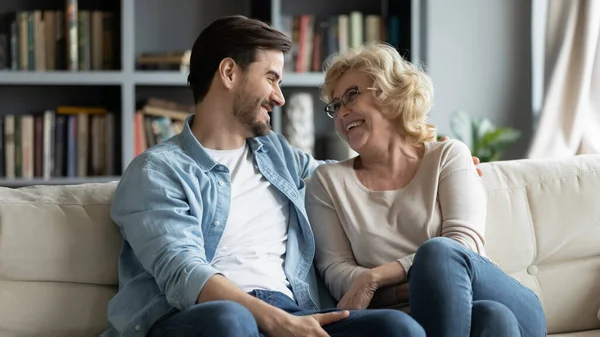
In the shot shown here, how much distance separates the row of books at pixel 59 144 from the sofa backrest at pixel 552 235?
85.8 inches

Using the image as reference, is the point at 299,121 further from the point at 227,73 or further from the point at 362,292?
the point at 362,292

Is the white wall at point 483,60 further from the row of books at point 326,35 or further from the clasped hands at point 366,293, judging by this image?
the clasped hands at point 366,293

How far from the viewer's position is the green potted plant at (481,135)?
13.1 ft

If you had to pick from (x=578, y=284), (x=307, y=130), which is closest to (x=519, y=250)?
(x=578, y=284)

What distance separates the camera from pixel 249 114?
2246mm

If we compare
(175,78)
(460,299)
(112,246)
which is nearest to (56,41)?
(175,78)

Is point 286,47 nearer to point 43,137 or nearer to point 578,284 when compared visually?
point 578,284

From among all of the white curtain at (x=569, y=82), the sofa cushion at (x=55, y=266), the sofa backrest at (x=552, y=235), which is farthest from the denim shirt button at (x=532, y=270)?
the white curtain at (x=569, y=82)

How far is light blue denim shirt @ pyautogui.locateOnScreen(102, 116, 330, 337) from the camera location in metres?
1.92

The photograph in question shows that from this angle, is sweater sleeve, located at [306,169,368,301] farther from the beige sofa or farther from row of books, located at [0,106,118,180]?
row of books, located at [0,106,118,180]

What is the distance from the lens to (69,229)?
213cm

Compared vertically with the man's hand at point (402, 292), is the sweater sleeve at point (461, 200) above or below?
above

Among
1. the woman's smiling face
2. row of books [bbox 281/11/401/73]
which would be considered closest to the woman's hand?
the woman's smiling face

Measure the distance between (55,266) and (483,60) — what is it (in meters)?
2.65
